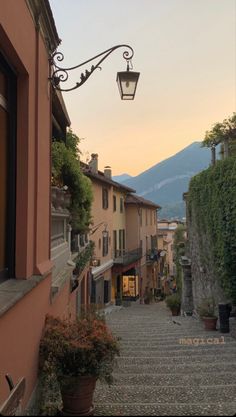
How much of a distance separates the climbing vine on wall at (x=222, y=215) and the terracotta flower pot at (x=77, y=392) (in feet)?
20.6

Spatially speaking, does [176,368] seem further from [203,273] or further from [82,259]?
[203,273]

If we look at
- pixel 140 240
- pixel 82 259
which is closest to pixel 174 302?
pixel 82 259

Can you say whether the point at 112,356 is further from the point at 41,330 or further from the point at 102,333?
the point at 41,330

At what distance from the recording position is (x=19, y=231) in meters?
4.52

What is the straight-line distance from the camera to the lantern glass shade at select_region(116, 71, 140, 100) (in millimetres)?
6184

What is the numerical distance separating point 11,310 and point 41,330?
1498mm

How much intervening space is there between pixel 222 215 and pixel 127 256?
964 inches

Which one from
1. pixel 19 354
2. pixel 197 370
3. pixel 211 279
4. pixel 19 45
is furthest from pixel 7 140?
pixel 211 279

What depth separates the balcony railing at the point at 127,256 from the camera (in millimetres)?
32375

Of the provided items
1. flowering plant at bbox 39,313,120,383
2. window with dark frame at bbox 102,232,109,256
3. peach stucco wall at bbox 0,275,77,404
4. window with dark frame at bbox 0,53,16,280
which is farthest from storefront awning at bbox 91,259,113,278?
window with dark frame at bbox 0,53,16,280

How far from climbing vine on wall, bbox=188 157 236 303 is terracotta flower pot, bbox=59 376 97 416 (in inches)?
248

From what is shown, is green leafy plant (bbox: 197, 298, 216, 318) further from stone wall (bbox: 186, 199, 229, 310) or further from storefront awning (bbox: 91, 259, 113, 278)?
storefront awning (bbox: 91, 259, 113, 278)

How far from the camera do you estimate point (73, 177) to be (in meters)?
9.48

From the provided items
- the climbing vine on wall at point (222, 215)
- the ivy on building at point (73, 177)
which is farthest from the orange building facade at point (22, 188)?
the climbing vine on wall at point (222, 215)
